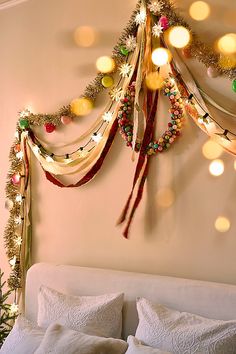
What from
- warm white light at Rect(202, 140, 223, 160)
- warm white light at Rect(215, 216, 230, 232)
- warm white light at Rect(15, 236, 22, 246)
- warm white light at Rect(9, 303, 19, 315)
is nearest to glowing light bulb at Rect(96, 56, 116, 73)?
warm white light at Rect(202, 140, 223, 160)

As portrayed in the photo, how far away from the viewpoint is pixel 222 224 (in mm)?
2209

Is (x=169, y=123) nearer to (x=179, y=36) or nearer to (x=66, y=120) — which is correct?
(x=179, y=36)

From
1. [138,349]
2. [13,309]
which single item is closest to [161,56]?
[138,349]

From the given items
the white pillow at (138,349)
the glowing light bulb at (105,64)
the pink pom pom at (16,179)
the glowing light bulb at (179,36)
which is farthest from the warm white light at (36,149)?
the white pillow at (138,349)

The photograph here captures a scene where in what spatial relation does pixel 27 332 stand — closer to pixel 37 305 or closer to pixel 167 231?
pixel 37 305

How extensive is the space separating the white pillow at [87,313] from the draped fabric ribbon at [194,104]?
36.2 inches

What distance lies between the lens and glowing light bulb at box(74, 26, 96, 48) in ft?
8.98

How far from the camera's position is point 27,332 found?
2.14 m

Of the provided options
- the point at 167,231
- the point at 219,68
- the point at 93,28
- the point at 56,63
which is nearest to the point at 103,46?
the point at 93,28

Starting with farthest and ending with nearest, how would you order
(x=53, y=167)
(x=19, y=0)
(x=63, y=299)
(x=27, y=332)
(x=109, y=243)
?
(x=19, y=0) → (x=53, y=167) → (x=109, y=243) → (x=63, y=299) → (x=27, y=332)

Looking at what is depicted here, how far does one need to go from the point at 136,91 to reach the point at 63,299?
1.18m

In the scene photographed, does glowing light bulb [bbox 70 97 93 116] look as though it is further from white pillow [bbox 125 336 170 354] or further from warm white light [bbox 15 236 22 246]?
white pillow [bbox 125 336 170 354]

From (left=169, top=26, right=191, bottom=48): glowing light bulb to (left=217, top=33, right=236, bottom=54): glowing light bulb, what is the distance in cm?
17

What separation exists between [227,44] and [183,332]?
1.37m
